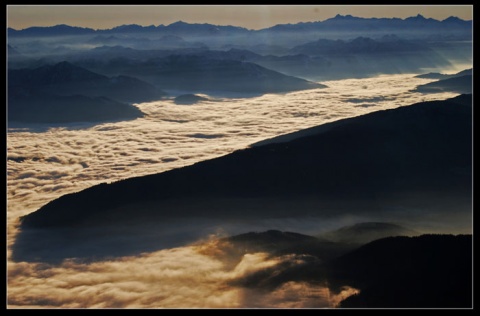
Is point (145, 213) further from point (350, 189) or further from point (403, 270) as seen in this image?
point (403, 270)

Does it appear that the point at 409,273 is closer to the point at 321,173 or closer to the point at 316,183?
the point at 316,183

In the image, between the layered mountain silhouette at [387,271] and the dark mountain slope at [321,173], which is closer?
the layered mountain silhouette at [387,271]

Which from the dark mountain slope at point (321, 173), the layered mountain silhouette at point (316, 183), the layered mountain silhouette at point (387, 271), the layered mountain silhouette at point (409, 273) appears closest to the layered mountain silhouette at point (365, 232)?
the layered mountain silhouette at point (387, 271)

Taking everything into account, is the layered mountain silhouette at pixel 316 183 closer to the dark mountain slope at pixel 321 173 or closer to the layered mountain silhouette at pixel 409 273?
the dark mountain slope at pixel 321 173

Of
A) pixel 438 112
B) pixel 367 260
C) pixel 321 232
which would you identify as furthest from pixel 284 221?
pixel 438 112

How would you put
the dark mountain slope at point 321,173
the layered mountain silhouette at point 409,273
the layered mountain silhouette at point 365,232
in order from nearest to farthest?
the layered mountain silhouette at point 409,273, the layered mountain silhouette at point 365,232, the dark mountain slope at point 321,173

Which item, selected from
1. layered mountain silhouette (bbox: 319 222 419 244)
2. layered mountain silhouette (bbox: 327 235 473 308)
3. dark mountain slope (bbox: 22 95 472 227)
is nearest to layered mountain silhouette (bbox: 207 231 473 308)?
layered mountain silhouette (bbox: 327 235 473 308)

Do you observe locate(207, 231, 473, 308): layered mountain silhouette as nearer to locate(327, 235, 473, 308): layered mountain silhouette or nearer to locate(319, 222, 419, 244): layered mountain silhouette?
locate(327, 235, 473, 308): layered mountain silhouette
